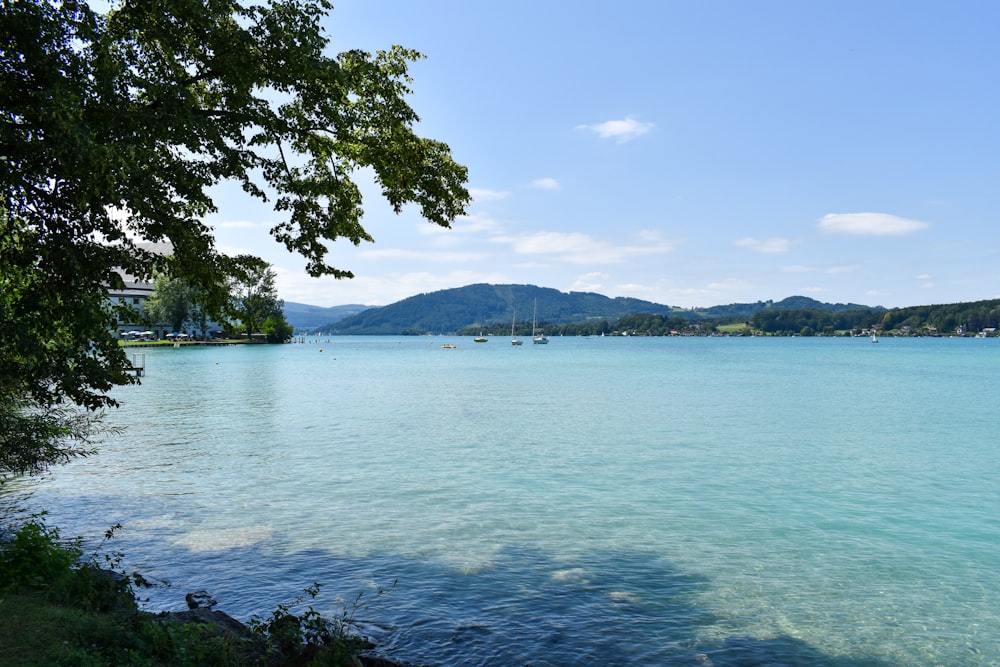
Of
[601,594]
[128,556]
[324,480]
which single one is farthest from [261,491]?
[601,594]

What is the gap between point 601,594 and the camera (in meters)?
14.0

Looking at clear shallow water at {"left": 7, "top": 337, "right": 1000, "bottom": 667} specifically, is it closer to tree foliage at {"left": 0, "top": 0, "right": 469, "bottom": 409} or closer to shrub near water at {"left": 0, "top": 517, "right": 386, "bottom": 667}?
shrub near water at {"left": 0, "top": 517, "right": 386, "bottom": 667}

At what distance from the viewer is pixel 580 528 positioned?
762 inches

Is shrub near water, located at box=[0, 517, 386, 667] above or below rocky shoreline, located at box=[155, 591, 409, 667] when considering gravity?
above

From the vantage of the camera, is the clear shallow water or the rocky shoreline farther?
the clear shallow water

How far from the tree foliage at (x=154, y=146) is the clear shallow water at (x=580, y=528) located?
6.50m

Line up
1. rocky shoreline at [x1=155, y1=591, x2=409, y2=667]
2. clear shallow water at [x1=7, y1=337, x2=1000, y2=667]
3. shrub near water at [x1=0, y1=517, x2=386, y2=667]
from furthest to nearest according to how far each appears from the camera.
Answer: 1. clear shallow water at [x1=7, y1=337, x2=1000, y2=667]
2. rocky shoreline at [x1=155, y1=591, x2=409, y2=667]
3. shrub near water at [x1=0, y1=517, x2=386, y2=667]

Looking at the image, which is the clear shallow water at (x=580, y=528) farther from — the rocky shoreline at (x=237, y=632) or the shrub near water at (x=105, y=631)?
the shrub near water at (x=105, y=631)

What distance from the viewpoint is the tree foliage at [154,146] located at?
8.52 metres

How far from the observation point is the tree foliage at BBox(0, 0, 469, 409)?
336 inches

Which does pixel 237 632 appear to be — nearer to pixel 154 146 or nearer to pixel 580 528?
pixel 154 146

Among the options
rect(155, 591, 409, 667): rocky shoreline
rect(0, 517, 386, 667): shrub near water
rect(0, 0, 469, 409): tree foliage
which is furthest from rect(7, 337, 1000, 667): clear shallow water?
rect(0, 0, 469, 409): tree foliage

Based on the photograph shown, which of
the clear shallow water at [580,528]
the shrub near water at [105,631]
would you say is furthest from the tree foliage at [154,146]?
the clear shallow water at [580,528]

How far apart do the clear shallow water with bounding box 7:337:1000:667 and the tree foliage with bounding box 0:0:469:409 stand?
21.3 ft
